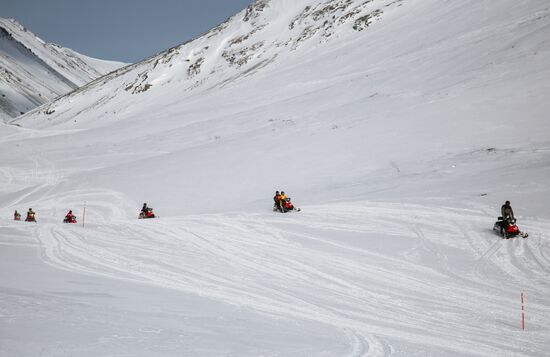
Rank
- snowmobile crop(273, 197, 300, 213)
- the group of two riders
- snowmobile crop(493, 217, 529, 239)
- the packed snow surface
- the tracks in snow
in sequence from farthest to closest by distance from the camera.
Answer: the group of two riders
snowmobile crop(273, 197, 300, 213)
snowmobile crop(493, 217, 529, 239)
the tracks in snow
the packed snow surface

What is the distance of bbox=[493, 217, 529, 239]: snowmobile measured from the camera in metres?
14.0

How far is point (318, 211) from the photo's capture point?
19.0 meters

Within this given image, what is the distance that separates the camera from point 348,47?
60.8 meters

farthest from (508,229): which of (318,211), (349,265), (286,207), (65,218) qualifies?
(65,218)

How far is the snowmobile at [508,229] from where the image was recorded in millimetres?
13961

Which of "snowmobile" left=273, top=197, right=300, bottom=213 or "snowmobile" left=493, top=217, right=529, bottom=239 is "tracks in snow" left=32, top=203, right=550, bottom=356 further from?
"snowmobile" left=273, top=197, right=300, bottom=213

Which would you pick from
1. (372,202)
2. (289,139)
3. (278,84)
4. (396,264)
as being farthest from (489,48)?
(396,264)

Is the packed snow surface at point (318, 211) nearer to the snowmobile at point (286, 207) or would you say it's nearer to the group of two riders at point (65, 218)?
the snowmobile at point (286, 207)

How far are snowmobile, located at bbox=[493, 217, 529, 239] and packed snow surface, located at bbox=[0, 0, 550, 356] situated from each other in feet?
1.31

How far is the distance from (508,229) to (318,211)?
722cm

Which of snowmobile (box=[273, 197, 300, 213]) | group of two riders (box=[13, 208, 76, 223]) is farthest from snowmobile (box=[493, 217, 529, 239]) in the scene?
group of two riders (box=[13, 208, 76, 223])

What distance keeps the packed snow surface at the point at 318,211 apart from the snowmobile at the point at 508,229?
40 cm

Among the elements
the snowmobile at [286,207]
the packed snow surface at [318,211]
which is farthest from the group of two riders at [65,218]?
the snowmobile at [286,207]

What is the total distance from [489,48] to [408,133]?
16.1m
